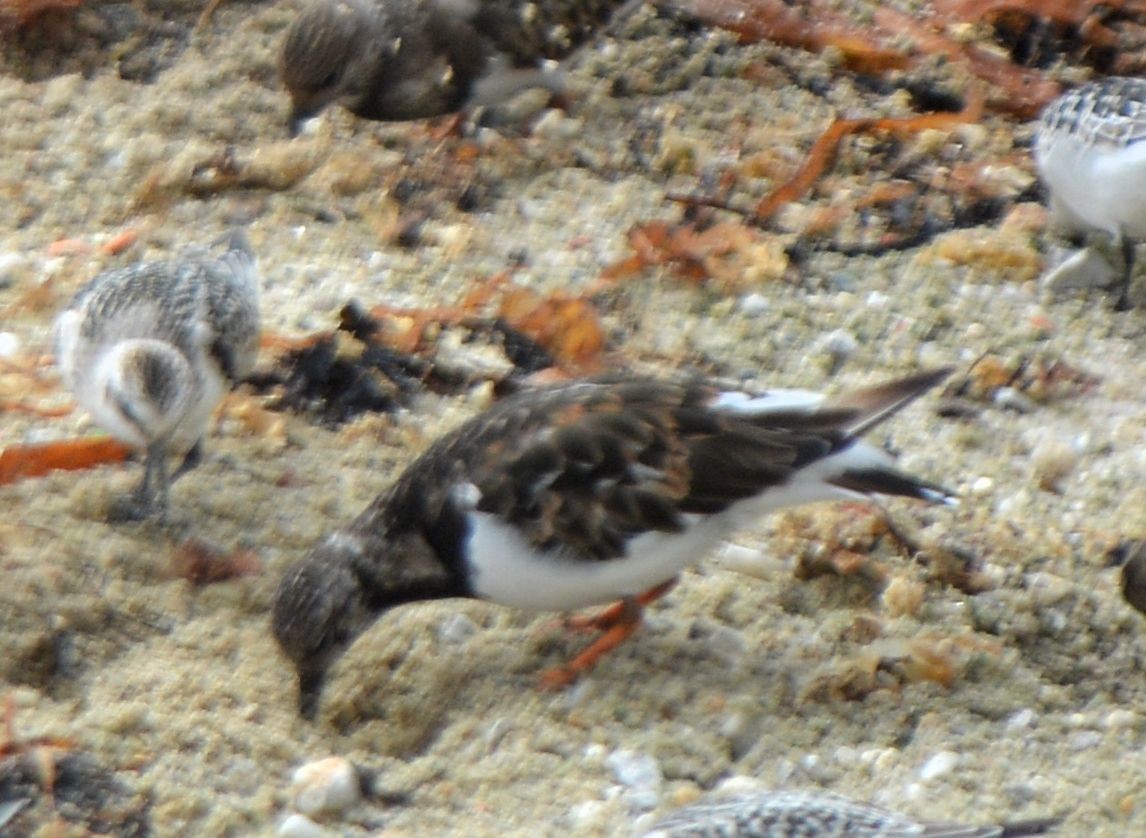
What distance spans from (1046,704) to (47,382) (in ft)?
7.11

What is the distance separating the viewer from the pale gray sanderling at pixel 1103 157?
409cm

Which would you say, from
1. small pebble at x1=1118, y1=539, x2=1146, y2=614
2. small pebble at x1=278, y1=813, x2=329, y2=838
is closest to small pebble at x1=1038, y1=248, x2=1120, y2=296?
small pebble at x1=1118, y1=539, x2=1146, y2=614

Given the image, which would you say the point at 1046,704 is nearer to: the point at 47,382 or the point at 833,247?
the point at 833,247

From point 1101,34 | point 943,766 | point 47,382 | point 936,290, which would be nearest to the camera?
point 943,766

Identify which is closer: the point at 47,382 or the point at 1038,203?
the point at 47,382

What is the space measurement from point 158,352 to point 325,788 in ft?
3.27

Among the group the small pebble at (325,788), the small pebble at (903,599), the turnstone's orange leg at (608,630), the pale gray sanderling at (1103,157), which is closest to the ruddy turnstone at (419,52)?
the pale gray sanderling at (1103,157)

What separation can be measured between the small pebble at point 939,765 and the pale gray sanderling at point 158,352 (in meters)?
1.52

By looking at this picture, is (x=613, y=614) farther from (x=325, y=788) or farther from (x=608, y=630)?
(x=325, y=788)

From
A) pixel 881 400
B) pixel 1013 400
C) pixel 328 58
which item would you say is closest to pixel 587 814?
pixel 881 400

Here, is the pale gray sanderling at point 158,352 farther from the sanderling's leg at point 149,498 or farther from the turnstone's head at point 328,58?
the turnstone's head at point 328,58

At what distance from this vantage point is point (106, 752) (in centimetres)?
306

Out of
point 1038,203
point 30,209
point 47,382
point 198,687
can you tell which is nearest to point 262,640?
point 198,687

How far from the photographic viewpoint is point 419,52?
16.1 feet
